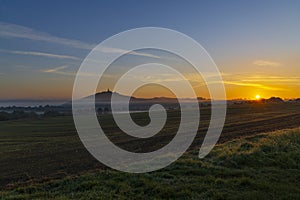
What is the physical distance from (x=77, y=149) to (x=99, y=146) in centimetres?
157

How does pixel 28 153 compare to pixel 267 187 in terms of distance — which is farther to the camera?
pixel 28 153

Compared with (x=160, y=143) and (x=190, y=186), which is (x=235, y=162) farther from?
(x=160, y=143)

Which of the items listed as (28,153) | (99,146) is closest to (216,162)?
(99,146)

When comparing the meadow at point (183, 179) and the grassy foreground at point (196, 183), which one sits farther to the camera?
the meadow at point (183, 179)

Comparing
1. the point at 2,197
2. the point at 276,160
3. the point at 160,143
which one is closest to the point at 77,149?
the point at 160,143

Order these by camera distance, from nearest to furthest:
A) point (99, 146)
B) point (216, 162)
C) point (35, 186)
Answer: point (35, 186) → point (216, 162) → point (99, 146)

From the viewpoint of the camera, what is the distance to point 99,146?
2212cm

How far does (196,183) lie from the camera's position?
9805 millimetres

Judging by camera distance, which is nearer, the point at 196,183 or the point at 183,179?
the point at 196,183

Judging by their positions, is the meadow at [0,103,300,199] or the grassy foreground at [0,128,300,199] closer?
the grassy foreground at [0,128,300,199]

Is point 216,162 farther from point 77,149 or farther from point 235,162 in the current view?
point 77,149

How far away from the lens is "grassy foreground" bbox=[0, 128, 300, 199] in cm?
884

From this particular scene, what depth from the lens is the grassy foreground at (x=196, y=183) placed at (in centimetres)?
884

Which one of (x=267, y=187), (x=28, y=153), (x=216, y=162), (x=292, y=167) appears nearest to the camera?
(x=267, y=187)
